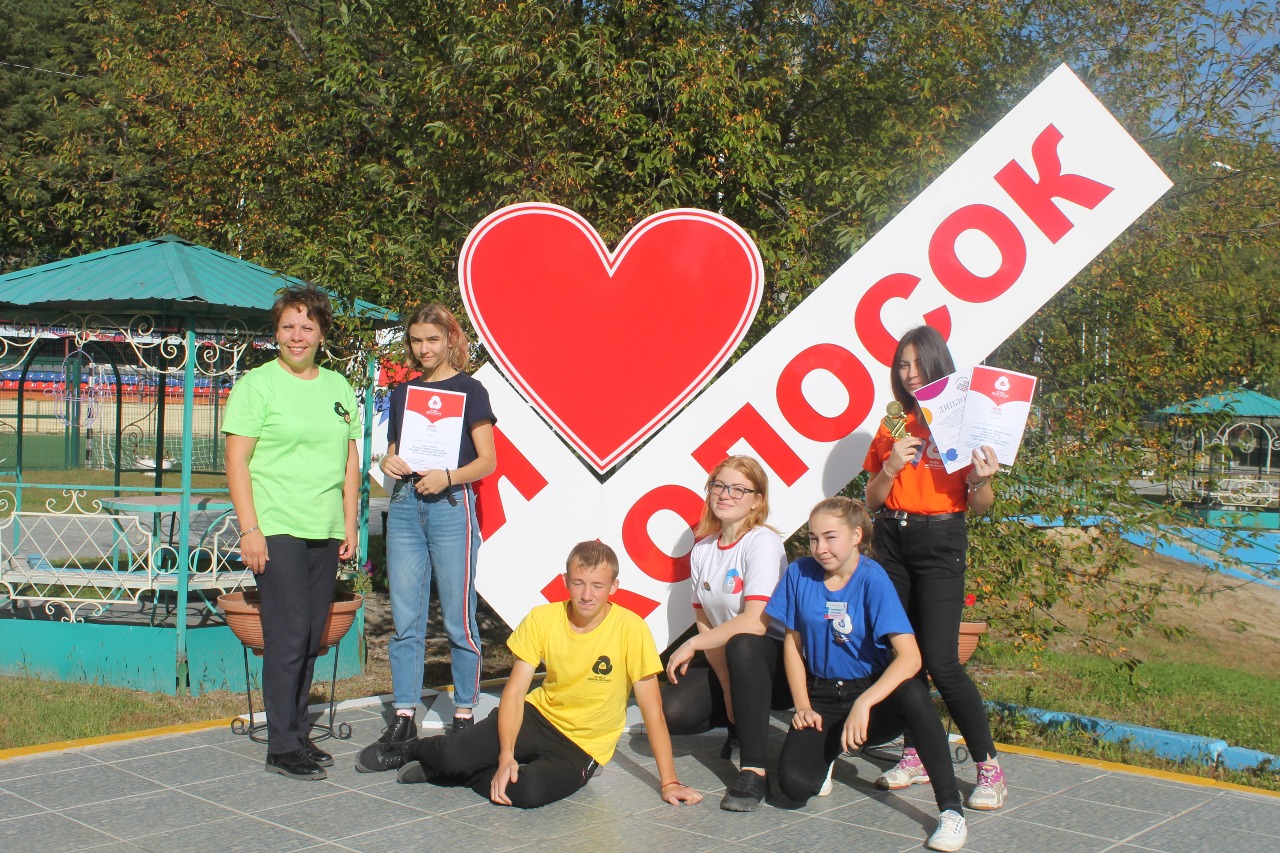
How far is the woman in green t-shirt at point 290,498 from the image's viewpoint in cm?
447

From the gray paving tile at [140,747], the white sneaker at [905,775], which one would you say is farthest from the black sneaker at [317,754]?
the white sneaker at [905,775]

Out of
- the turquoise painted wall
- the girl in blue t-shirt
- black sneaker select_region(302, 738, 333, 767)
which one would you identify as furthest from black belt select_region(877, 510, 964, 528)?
the turquoise painted wall

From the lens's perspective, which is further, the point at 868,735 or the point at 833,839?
the point at 868,735

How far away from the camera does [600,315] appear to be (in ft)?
18.0

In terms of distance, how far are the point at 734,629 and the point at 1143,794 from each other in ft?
5.33

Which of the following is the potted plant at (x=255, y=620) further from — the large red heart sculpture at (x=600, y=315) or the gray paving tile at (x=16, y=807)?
the large red heart sculpture at (x=600, y=315)

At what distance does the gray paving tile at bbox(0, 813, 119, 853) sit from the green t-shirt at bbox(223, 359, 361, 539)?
46.5 inches

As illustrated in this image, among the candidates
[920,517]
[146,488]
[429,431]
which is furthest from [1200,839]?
[146,488]

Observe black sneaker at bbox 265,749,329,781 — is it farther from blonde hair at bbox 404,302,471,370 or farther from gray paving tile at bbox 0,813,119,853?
blonde hair at bbox 404,302,471,370

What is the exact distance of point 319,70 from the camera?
786 cm

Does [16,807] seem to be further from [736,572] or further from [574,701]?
[736,572]

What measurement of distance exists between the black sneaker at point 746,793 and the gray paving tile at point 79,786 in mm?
2046

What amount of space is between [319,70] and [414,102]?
1271mm

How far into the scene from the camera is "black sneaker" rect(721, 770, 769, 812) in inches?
164
